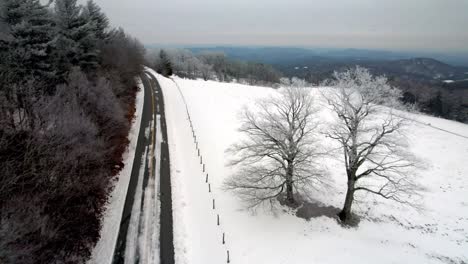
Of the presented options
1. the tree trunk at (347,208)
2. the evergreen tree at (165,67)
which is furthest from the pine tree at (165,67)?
the tree trunk at (347,208)

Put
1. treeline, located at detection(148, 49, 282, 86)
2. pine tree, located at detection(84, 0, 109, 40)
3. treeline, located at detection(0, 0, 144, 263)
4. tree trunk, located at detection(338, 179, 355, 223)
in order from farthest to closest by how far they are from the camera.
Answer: treeline, located at detection(148, 49, 282, 86), pine tree, located at detection(84, 0, 109, 40), tree trunk, located at detection(338, 179, 355, 223), treeline, located at detection(0, 0, 144, 263)

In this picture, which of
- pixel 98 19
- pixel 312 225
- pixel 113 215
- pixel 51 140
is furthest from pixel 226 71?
pixel 51 140

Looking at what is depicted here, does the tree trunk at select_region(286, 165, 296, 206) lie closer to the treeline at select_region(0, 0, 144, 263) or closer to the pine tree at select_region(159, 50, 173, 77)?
the treeline at select_region(0, 0, 144, 263)

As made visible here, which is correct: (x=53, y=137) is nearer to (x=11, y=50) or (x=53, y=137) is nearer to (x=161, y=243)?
(x=161, y=243)

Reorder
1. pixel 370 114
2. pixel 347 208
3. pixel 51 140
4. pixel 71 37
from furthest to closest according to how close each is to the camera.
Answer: pixel 71 37 → pixel 347 208 → pixel 370 114 → pixel 51 140

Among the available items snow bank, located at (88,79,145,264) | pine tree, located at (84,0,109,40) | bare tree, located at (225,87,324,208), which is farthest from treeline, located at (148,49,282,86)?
bare tree, located at (225,87,324,208)

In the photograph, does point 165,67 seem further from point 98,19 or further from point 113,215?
point 113,215
